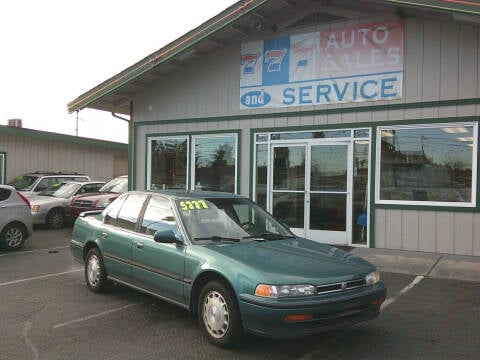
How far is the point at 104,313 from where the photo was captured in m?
5.70

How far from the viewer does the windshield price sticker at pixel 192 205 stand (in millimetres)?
5531

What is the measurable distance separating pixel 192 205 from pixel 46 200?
1058 centimetres

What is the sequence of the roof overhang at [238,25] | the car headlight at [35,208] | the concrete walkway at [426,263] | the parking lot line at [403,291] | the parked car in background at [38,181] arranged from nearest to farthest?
1. the parking lot line at [403,291]
2. the concrete walkway at [426,263]
3. the roof overhang at [238,25]
4. the car headlight at [35,208]
5. the parked car in background at [38,181]

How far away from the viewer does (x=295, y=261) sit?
4.63 meters

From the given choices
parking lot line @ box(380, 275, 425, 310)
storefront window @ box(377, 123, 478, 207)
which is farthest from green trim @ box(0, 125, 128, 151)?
parking lot line @ box(380, 275, 425, 310)

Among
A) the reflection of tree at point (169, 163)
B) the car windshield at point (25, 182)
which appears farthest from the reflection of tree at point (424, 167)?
the car windshield at point (25, 182)

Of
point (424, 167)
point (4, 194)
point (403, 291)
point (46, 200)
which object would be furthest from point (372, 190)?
point (46, 200)

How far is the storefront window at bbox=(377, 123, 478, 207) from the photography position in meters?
9.03

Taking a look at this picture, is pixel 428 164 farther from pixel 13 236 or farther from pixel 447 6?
pixel 13 236

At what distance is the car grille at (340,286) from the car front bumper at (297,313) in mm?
43

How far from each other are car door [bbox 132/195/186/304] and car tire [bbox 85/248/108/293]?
0.93 m

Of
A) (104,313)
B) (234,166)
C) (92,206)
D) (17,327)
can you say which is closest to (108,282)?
(104,313)

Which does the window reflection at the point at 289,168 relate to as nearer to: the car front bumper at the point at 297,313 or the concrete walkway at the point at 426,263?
the concrete walkway at the point at 426,263

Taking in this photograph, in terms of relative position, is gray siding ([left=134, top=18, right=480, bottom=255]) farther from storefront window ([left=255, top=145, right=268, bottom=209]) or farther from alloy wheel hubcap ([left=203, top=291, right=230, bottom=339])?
alloy wheel hubcap ([left=203, top=291, right=230, bottom=339])
